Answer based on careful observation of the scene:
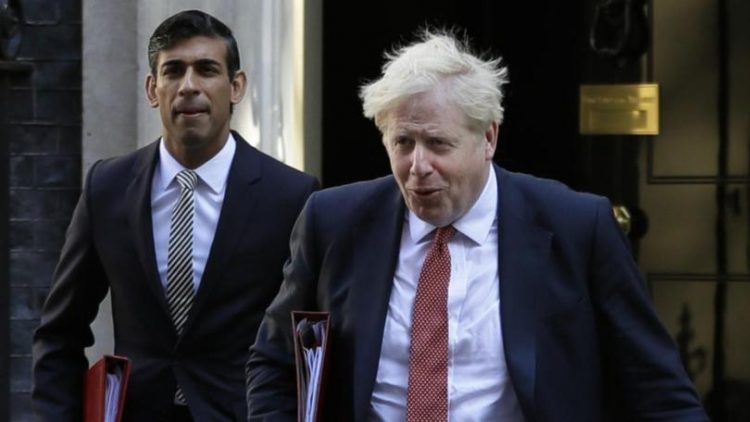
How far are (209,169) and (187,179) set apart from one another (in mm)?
68

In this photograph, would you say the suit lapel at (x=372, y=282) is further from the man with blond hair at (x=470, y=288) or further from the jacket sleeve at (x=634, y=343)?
the jacket sleeve at (x=634, y=343)

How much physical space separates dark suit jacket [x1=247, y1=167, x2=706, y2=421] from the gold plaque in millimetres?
3390

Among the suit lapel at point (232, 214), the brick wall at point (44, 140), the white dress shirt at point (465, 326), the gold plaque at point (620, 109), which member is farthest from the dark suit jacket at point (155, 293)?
the brick wall at point (44, 140)

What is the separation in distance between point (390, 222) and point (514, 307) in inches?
13.1

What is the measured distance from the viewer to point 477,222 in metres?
3.96

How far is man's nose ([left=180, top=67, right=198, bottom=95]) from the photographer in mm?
5039

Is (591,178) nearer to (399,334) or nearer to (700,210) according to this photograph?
(700,210)

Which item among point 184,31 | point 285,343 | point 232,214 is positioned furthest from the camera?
point 184,31

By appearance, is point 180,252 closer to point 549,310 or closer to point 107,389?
point 107,389

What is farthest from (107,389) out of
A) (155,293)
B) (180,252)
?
(180,252)

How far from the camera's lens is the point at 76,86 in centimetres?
780

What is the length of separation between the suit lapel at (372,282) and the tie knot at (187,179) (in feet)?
3.57

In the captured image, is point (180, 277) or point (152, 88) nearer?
point (180, 277)

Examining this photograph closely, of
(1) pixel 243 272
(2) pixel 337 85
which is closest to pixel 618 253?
(1) pixel 243 272
